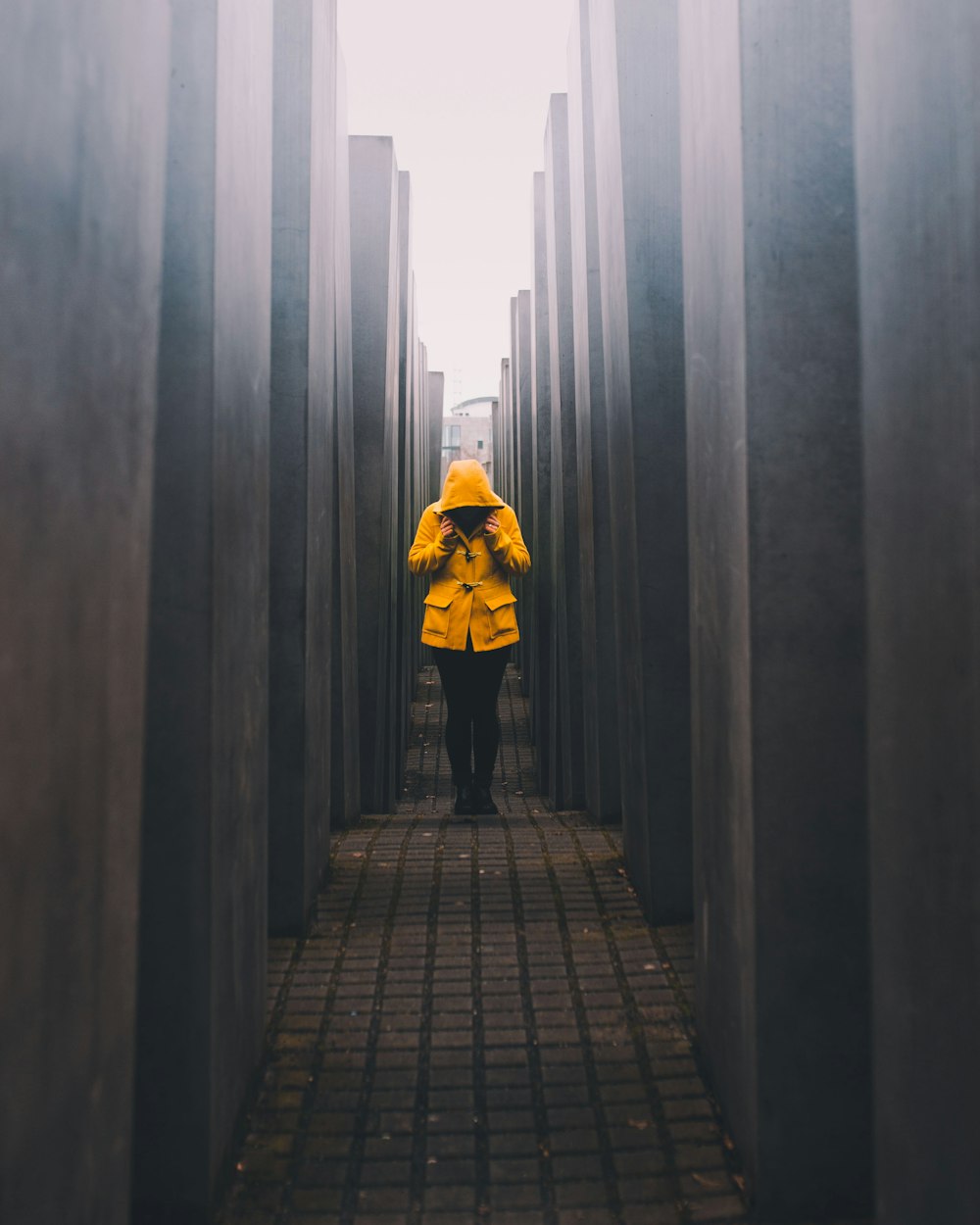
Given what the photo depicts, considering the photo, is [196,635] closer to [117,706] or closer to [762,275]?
[117,706]

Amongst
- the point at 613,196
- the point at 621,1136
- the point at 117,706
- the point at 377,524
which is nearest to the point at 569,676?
the point at 377,524

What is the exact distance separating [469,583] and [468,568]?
10 cm

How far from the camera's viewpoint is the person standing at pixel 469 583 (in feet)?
20.0

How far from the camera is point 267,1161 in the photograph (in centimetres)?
257

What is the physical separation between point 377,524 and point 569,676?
1.68m

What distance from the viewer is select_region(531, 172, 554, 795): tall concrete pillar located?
8.69m

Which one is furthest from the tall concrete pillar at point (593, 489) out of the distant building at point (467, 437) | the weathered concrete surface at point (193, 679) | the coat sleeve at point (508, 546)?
the distant building at point (467, 437)

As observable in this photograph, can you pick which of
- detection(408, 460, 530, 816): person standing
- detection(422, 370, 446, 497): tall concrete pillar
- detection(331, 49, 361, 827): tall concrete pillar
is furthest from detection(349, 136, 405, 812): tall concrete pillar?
detection(422, 370, 446, 497): tall concrete pillar

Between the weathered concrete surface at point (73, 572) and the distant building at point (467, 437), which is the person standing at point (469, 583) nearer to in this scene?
the weathered concrete surface at point (73, 572)

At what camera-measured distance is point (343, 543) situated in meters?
5.93

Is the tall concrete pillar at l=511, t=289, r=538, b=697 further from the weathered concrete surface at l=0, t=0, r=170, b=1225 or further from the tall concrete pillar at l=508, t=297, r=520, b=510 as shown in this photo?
the weathered concrete surface at l=0, t=0, r=170, b=1225

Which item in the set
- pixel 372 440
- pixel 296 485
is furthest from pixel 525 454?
pixel 296 485

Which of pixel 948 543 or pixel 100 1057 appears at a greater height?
pixel 948 543

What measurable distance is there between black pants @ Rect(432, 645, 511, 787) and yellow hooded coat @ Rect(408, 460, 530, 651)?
0.10 meters
